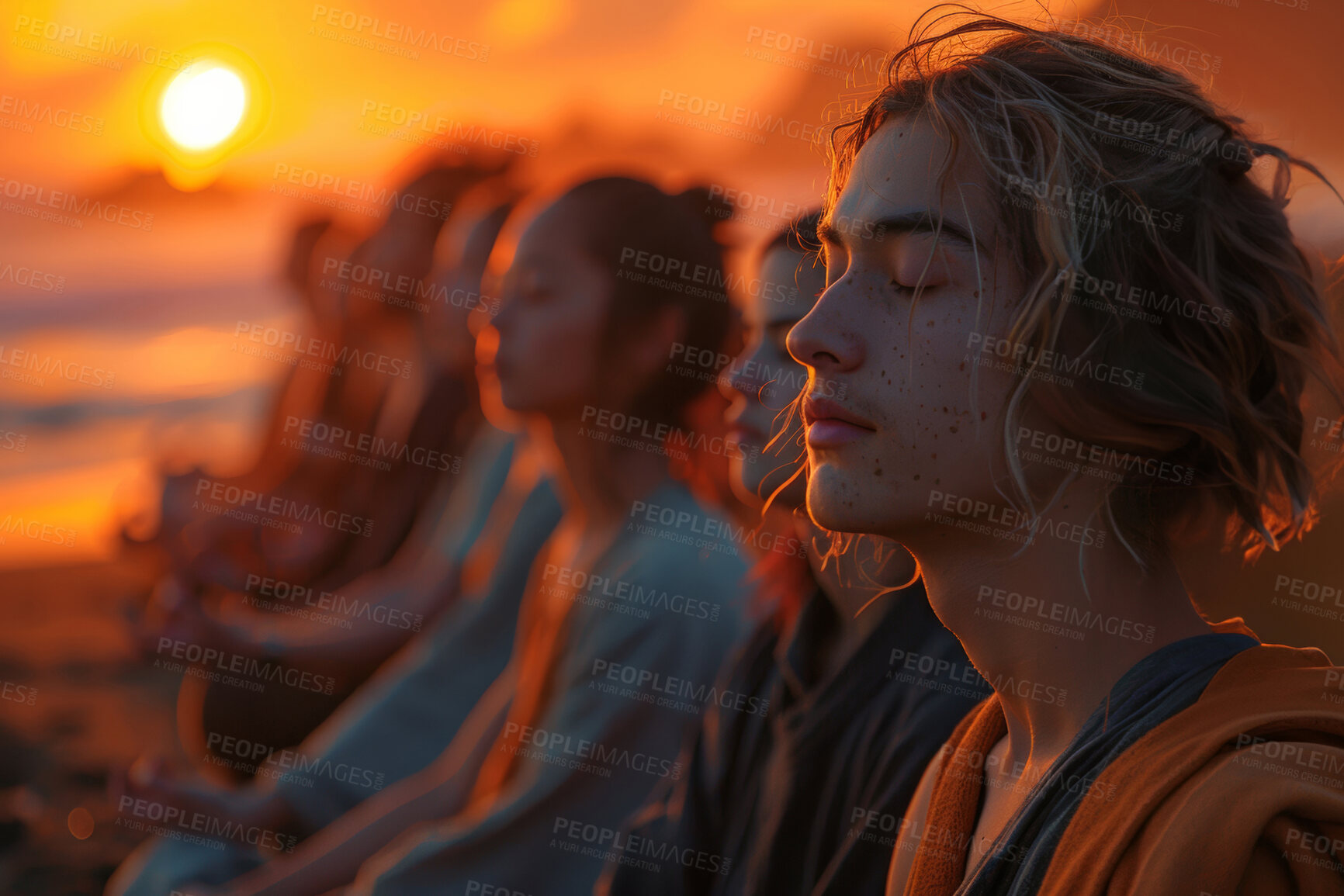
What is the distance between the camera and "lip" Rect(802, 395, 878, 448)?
2.73ft

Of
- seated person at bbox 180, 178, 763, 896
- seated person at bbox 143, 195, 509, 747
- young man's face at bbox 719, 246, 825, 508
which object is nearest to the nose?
young man's face at bbox 719, 246, 825, 508

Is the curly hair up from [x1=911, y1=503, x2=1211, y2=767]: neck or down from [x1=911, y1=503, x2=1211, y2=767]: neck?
up

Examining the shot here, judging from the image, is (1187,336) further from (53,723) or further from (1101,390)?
(53,723)

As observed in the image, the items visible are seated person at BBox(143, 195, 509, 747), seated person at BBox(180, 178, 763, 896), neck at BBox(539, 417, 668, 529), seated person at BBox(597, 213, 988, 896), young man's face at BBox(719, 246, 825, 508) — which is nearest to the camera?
seated person at BBox(597, 213, 988, 896)

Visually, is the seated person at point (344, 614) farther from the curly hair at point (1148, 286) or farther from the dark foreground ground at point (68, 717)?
the curly hair at point (1148, 286)

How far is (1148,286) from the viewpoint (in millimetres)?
804

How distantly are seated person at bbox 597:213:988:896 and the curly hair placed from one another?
1.28 feet

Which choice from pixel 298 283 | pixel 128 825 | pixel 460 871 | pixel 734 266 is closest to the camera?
pixel 460 871

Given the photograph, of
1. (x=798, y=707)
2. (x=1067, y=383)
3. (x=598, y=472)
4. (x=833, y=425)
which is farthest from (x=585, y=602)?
(x=1067, y=383)

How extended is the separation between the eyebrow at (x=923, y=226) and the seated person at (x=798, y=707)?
35cm

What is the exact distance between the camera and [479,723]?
90.4 inches

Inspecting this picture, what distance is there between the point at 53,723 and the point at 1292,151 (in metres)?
4.01

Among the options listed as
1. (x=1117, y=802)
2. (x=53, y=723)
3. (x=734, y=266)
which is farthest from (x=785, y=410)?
(x=53, y=723)

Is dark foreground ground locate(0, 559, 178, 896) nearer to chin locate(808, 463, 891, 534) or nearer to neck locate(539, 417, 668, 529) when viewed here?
neck locate(539, 417, 668, 529)
